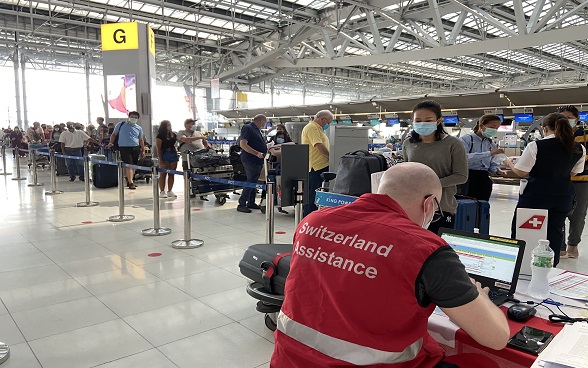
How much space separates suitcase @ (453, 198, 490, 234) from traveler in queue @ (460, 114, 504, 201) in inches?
35.0

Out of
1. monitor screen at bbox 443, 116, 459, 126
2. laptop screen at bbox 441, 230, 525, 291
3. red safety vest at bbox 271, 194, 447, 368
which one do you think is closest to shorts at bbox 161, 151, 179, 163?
laptop screen at bbox 441, 230, 525, 291

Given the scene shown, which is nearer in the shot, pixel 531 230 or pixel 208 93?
pixel 531 230

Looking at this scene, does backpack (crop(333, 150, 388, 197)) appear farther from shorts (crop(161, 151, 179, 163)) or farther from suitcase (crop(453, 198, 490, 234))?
shorts (crop(161, 151, 179, 163))

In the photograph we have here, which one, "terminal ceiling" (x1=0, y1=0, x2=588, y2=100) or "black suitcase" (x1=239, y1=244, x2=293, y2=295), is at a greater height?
"terminal ceiling" (x1=0, y1=0, x2=588, y2=100)

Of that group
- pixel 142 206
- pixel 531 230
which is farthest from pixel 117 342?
pixel 142 206

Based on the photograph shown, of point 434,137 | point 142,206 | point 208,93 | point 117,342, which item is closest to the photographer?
point 117,342

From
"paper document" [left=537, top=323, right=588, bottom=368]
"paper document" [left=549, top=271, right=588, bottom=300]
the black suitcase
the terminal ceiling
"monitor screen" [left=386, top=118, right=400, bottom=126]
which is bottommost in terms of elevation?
the black suitcase

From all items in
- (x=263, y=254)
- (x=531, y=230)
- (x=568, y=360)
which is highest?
(x=531, y=230)

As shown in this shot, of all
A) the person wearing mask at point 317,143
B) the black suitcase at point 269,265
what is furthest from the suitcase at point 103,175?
the black suitcase at point 269,265

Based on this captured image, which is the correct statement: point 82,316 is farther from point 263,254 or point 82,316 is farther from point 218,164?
point 218,164

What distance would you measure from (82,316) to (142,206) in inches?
191

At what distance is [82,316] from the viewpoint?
10.7 ft

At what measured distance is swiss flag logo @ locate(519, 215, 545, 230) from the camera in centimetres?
211

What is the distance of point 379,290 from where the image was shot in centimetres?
122
